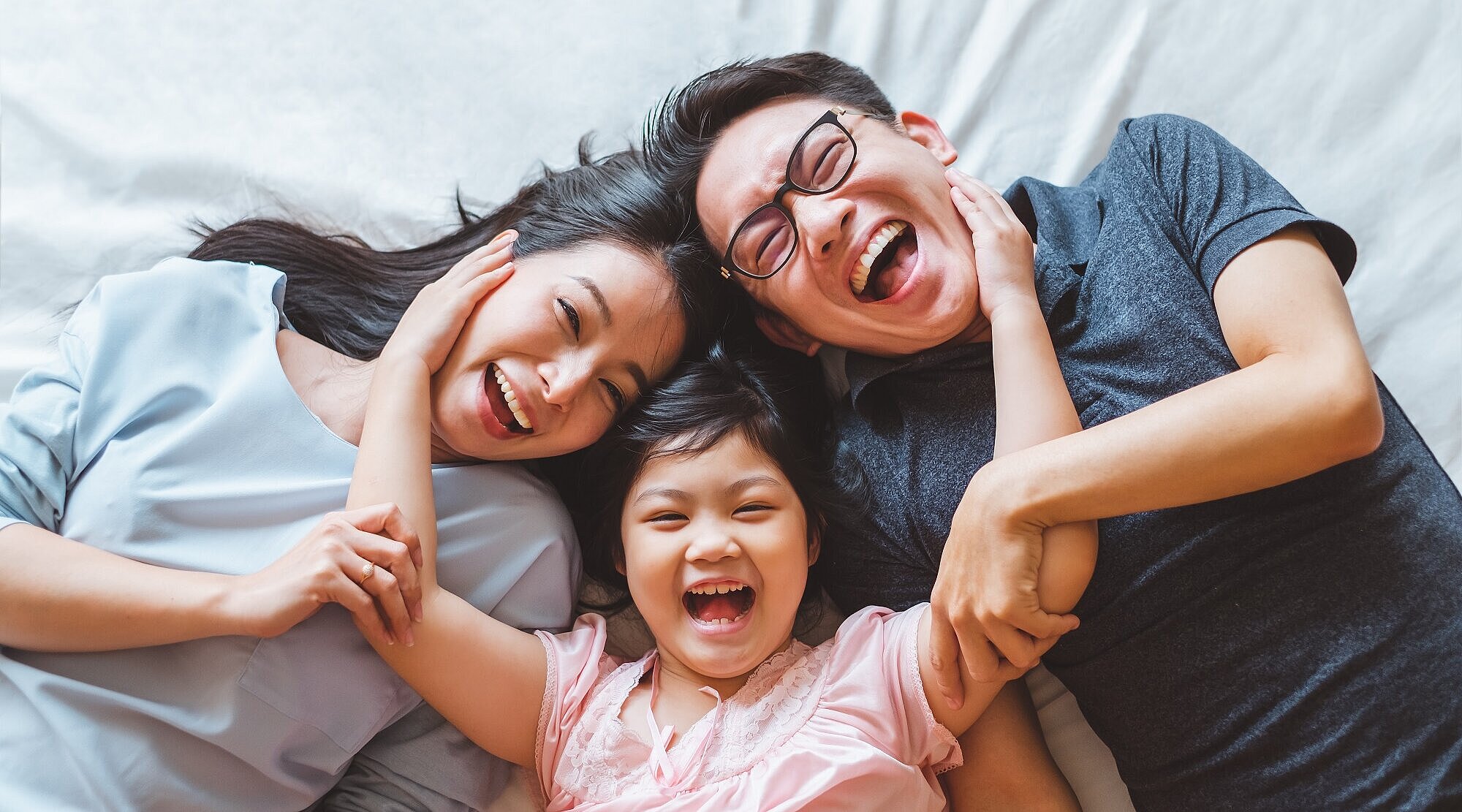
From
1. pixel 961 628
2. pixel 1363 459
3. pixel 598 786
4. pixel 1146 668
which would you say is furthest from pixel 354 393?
pixel 1363 459

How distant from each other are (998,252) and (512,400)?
70 centimetres

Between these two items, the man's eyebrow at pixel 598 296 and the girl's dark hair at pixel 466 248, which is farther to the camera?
the girl's dark hair at pixel 466 248

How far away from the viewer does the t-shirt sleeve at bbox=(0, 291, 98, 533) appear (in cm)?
141

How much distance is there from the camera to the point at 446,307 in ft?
5.13

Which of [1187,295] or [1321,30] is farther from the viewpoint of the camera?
[1321,30]

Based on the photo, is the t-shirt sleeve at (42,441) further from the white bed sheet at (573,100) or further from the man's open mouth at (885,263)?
the man's open mouth at (885,263)

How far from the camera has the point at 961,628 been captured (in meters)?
1.36

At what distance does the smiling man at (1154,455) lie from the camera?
4.32 feet

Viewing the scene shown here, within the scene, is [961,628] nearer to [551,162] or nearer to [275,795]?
[275,795]

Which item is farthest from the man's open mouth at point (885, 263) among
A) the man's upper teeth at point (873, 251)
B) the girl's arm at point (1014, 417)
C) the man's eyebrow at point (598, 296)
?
the man's eyebrow at point (598, 296)

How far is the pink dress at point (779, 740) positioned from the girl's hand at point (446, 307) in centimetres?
44

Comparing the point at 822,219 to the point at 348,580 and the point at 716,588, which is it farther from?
the point at 348,580

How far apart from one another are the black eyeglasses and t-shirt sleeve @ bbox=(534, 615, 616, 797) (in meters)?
0.60

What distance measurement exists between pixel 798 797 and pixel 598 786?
0.27 meters
